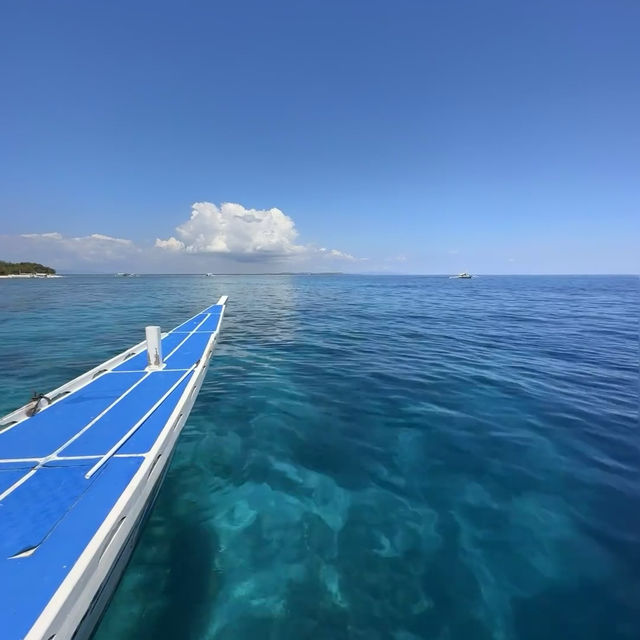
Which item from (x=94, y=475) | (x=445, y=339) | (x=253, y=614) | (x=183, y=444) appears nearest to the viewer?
(x=253, y=614)

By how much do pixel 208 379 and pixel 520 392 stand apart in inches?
408

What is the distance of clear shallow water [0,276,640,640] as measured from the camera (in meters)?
3.93

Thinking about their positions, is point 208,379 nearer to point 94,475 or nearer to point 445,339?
point 94,475

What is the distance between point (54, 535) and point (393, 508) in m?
4.82

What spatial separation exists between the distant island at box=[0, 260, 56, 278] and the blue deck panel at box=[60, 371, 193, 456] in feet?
499

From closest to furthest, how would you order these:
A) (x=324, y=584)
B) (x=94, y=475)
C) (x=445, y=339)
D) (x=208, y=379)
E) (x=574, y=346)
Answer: (x=324, y=584)
(x=94, y=475)
(x=208, y=379)
(x=574, y=346)
(x=445, y=339)

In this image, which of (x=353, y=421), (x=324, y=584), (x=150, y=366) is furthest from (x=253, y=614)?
(x=150, y=366)

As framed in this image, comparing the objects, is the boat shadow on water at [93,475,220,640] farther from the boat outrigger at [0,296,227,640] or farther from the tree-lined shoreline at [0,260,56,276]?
the tree-lined shoreline at [0,260,56,276]

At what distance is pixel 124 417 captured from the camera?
694 centimetres

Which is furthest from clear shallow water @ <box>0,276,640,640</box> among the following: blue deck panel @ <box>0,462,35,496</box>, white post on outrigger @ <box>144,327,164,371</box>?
blue deck panel @ <box>0,462,35,496</box>

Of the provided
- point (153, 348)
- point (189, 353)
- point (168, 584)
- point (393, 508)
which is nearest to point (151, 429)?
point (168, 584)

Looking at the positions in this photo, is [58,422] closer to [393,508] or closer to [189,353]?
[189,353]

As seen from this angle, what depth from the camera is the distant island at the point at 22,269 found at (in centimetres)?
11769

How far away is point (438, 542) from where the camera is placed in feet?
16.1
